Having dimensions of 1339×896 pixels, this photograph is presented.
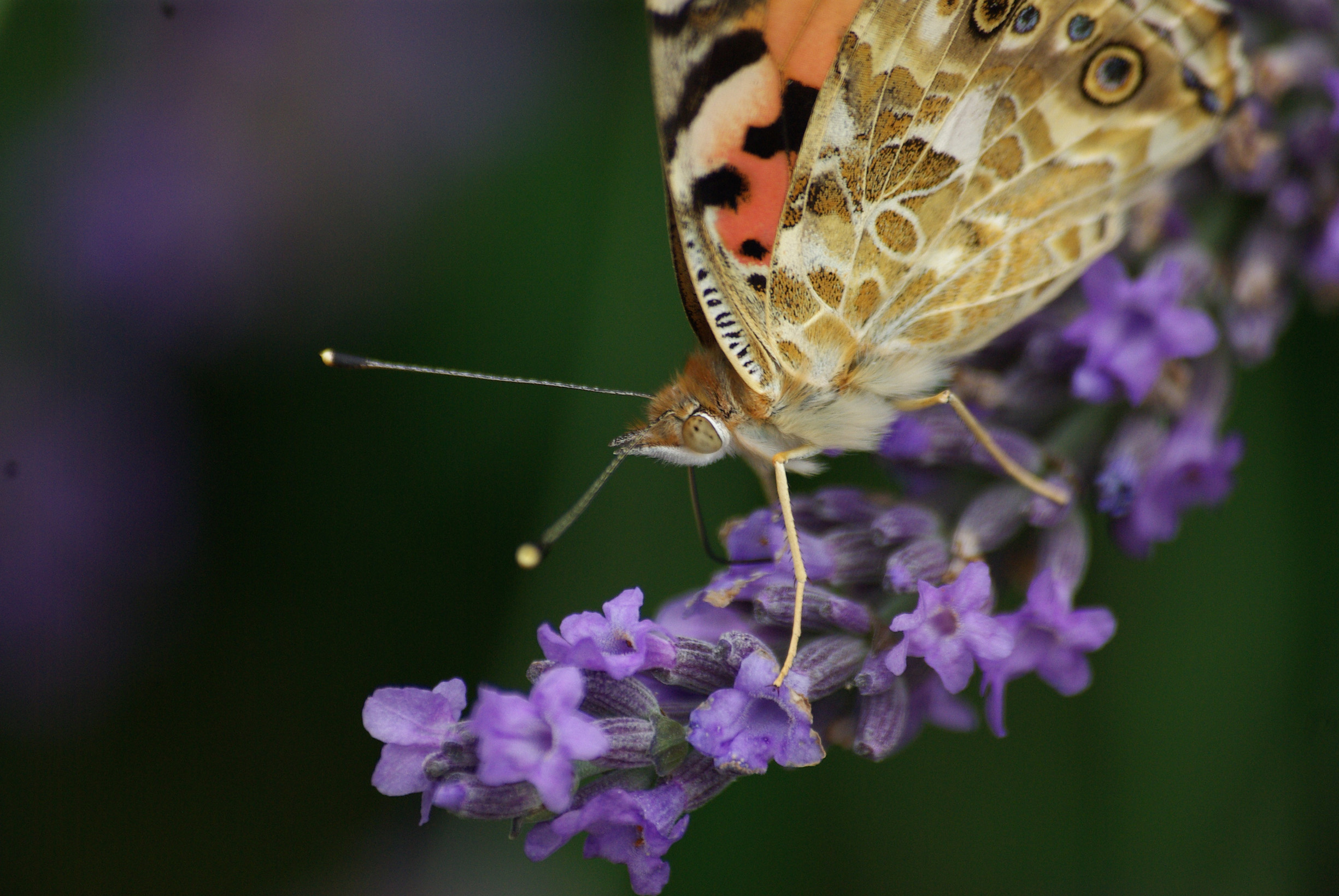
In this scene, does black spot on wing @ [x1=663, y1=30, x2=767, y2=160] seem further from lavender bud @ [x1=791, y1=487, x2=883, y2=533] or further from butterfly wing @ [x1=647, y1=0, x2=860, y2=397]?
lavender bud @ [x1=791, y1=487, x2=883, y2=533]

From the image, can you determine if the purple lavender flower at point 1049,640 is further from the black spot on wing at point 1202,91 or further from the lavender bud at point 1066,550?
the black spot on wing at point 1202,91

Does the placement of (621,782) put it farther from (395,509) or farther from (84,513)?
(84,513)

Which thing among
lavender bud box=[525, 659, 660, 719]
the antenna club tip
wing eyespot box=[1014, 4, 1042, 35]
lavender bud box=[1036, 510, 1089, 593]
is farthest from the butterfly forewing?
lavender bud box=[525, 659, 660, 719]

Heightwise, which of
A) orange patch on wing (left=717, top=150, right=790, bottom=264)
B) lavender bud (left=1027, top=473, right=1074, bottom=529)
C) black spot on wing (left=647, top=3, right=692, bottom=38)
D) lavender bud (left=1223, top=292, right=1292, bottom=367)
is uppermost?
black spot on wing (left=647, top=3, right=692, bottom=38)

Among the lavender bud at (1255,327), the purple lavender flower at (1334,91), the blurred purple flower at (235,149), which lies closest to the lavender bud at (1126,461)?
the lavender bud at (1255,327)

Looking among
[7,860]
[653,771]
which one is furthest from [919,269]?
[7,860]

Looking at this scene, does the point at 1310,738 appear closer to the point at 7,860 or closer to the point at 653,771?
the point at 653,771
